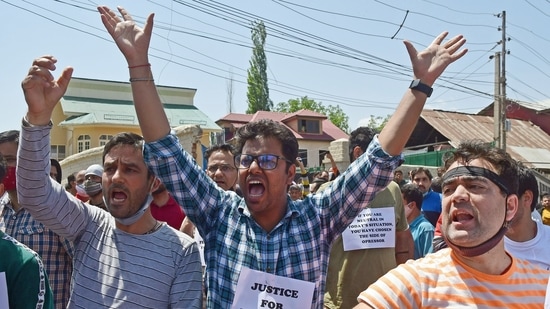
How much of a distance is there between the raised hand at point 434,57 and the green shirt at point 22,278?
172cm

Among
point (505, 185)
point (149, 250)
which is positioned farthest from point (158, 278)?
point (505, 185)

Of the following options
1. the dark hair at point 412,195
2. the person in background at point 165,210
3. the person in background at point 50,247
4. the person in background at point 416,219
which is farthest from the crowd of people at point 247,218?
the dark hair at point 412,195

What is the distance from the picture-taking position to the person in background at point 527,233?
10.5 feet

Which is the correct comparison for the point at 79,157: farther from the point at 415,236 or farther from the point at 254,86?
the point at 254,86

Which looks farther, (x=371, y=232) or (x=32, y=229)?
(x=371, y=232)

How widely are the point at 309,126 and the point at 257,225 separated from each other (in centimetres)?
3378

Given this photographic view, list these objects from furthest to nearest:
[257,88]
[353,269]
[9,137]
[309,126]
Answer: [257,88] → [309,126] → [353,269] → [9,137]

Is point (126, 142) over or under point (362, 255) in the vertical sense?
over

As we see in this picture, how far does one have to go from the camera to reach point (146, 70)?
2314mm

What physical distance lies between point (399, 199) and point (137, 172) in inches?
90.4

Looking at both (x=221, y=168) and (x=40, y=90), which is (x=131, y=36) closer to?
(x=40, y=90)

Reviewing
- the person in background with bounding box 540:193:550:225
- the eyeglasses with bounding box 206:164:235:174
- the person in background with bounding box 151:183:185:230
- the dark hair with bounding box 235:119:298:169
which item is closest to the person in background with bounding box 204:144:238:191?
the eyeglasses with bounding box 206:164:235:174

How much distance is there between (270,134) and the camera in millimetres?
2531

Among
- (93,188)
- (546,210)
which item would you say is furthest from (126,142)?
(546,210)
